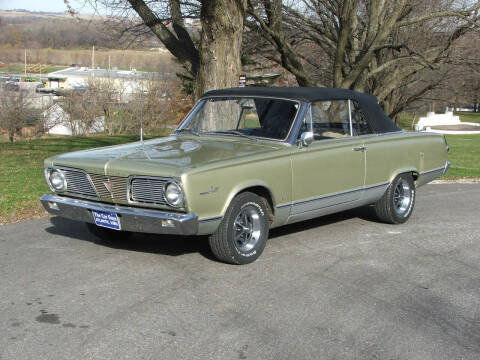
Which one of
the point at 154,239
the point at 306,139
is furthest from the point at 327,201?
the point at 154,239

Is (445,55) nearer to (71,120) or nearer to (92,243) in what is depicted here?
(92,243)

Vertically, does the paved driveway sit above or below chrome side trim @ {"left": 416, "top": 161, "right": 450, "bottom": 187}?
below

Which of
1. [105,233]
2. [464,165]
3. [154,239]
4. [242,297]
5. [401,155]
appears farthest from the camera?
[464,165]

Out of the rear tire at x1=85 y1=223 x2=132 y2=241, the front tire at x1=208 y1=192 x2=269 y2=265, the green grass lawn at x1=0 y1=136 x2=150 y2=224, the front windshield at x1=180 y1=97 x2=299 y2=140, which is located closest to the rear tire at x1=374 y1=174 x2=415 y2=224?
the front windshield at x1=180 y1=97 x2=299 y2=140

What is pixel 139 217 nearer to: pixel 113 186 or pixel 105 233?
pixel 113 186

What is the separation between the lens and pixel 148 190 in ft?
18.6

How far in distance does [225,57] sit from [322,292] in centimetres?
708

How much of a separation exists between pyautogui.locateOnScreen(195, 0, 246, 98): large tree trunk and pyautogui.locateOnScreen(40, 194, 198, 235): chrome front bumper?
5898 mm

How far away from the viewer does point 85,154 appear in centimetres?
645

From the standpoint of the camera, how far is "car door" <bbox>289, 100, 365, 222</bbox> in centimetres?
662

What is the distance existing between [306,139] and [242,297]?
2.12m

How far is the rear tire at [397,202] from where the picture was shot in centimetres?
790

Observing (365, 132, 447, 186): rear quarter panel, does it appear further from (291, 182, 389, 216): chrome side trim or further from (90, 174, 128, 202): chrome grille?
(90, 174, 128, 202): chrome grille

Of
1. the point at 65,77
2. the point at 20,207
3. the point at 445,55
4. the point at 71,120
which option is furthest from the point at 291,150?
the point at 65,77
